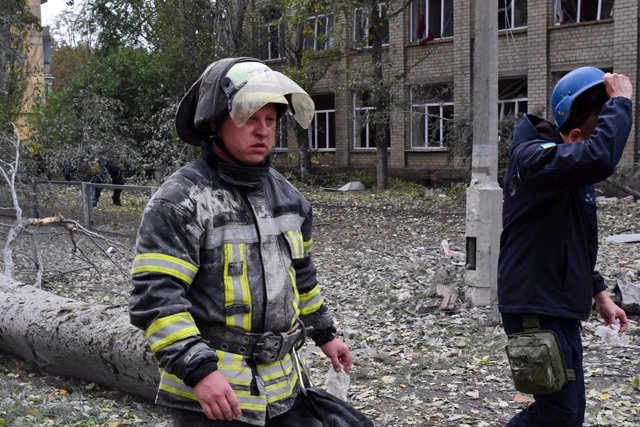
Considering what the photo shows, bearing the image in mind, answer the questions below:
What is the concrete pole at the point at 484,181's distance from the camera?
783 centimetres

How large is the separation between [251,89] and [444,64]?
2321 centimetres

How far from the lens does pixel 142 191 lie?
1286 cm

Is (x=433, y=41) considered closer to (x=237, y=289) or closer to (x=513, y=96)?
(x=513, y=96)

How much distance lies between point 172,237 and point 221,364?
1.47 ft

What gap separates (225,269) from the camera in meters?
2.58

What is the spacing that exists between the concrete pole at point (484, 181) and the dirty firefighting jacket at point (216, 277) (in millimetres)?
5271

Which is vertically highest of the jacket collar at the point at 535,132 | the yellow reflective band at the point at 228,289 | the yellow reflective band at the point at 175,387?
the jacket collar at the point at 535,132

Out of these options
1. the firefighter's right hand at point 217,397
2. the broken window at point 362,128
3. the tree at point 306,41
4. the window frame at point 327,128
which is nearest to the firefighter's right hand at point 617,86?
the firefighter's right hand at point 217,397

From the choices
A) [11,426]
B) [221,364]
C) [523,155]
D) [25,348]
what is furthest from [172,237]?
[25,348]

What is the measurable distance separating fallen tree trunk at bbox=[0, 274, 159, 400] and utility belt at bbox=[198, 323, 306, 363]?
2523 mm

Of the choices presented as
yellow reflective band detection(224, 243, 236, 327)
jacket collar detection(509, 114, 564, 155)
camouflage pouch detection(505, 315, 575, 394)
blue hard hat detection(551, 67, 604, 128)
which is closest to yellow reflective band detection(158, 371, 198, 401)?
yellow reflective band detection(224, 243, 236, 327)

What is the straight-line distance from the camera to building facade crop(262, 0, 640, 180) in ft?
68.9

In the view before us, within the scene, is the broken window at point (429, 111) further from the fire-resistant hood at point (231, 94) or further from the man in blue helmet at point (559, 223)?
the fire-resistant hood at point (231, 94)

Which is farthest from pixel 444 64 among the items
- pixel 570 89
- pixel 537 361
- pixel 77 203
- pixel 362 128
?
pixel 537 361
